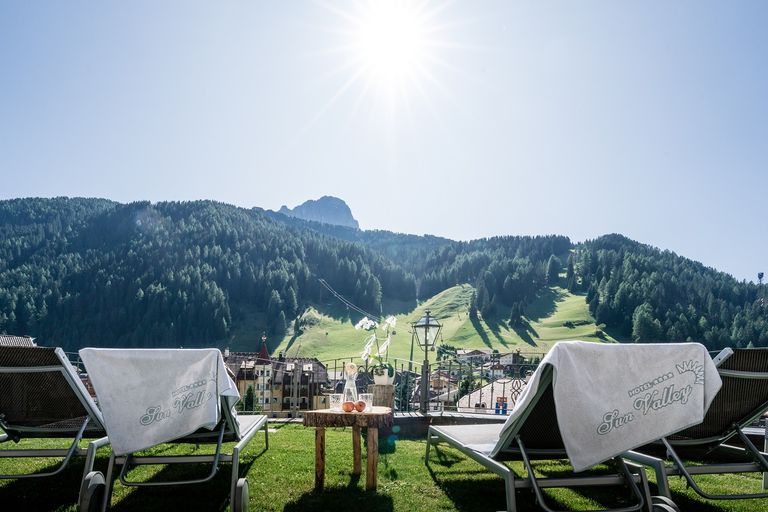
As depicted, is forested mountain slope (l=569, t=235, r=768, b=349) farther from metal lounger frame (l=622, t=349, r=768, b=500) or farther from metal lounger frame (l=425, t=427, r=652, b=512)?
metal lounger frame (l=425, t=427, r=652, b=512)

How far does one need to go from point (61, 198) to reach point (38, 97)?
521ft

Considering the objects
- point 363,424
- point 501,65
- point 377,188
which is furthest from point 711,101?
point 377,188

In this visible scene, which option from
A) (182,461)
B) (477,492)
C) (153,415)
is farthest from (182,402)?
(477,492)

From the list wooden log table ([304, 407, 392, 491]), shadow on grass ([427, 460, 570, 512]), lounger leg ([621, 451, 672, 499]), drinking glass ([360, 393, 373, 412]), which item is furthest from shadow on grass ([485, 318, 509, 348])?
lounger leg ([621, 451, 672, 499])

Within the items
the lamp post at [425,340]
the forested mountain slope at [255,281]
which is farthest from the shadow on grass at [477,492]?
the forested mountain slope at [255,281]

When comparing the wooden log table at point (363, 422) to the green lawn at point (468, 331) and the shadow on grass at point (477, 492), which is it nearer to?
the shadow on grass at point (477, 492)

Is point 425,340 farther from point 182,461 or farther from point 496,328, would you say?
point 496,328

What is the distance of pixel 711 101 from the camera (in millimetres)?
15406

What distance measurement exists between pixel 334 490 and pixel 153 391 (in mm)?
1769

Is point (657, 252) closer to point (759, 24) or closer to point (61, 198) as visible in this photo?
point (759, 24)

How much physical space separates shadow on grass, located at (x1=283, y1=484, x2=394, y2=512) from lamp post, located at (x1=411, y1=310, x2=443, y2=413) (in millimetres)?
4237

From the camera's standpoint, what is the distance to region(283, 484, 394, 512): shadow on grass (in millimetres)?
3523

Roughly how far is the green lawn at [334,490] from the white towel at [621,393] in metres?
1.25

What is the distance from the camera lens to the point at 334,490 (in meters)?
3.99
